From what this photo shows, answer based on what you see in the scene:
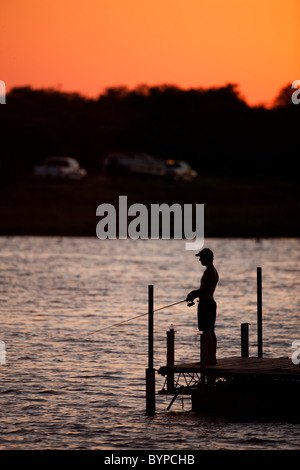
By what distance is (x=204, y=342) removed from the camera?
63.0 ft

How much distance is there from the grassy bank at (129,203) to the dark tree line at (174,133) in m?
5.54

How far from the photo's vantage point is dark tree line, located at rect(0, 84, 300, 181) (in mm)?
88688

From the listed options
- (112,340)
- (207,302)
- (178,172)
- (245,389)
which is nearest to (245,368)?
(245,389)

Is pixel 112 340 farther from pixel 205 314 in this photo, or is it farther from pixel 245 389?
pixel 205 314

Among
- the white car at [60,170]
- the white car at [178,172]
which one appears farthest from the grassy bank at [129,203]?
the white car at [178,172]

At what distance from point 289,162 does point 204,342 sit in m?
69.2

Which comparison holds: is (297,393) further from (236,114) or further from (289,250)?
(236,114)

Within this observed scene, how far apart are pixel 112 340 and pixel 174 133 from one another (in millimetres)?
67828

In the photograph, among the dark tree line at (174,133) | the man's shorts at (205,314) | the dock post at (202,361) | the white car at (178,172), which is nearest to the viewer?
the dock post at (202,361)

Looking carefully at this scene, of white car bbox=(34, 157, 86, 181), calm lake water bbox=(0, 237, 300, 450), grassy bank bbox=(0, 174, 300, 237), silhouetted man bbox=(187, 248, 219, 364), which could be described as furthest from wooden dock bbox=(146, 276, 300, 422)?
white car bbox=(34, 157, 86, 181)

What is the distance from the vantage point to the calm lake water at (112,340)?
59.9ft

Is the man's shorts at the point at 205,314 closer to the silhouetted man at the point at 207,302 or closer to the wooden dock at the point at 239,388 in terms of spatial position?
the silhouetted man at the point at 207,302

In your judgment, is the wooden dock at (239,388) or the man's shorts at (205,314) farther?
the man's shorts at (205,314)
